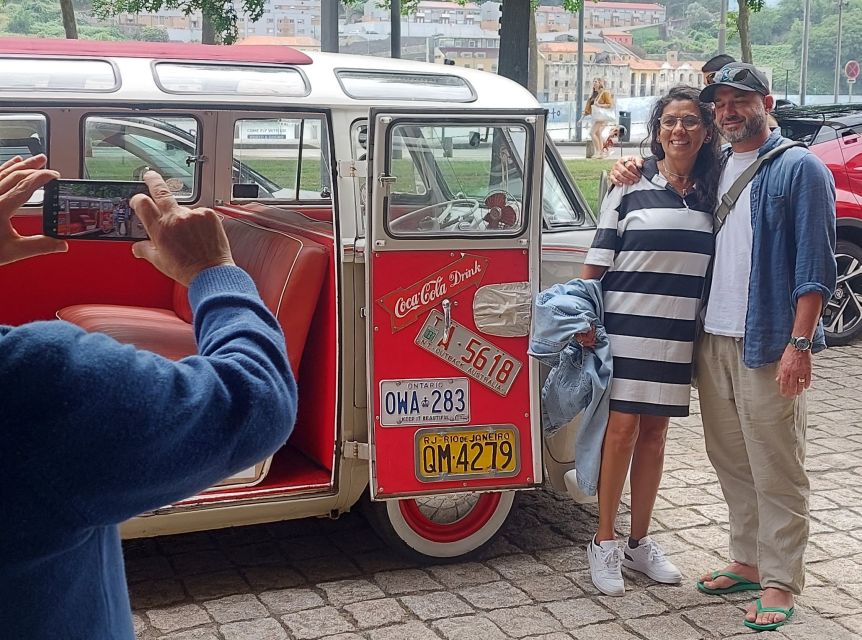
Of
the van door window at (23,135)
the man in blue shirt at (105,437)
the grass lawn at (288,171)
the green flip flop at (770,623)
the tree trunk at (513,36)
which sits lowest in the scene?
the green flip flop at (770,623)

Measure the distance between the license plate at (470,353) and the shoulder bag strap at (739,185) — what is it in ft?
3.09

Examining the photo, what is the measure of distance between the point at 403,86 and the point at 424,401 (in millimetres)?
1421

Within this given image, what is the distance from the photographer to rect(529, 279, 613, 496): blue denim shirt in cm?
426

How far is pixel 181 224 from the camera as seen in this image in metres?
1.72

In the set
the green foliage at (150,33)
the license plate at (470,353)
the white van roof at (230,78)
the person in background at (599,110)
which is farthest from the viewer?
the green foliage at (150,33)

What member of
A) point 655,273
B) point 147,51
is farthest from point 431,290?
point 147,51

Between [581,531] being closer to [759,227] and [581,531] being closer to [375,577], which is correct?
[375,577]

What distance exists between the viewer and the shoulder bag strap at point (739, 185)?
13.4ft

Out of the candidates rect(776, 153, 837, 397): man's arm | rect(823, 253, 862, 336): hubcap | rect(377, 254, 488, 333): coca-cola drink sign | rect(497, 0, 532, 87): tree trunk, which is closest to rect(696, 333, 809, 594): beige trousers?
rect(776, 153, 837, 397): man's arm

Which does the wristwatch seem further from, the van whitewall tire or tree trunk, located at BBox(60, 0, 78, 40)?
tree trunk, located at BBox(60, 0, 78, 40)

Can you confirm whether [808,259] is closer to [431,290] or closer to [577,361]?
[577,361]

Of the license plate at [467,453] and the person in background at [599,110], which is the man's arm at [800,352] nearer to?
the license plate at [467,453]

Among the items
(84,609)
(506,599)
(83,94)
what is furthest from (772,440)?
(84,609)

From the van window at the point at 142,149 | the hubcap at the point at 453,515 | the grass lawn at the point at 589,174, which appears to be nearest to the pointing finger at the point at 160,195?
the hubcap at the point at 453,515
